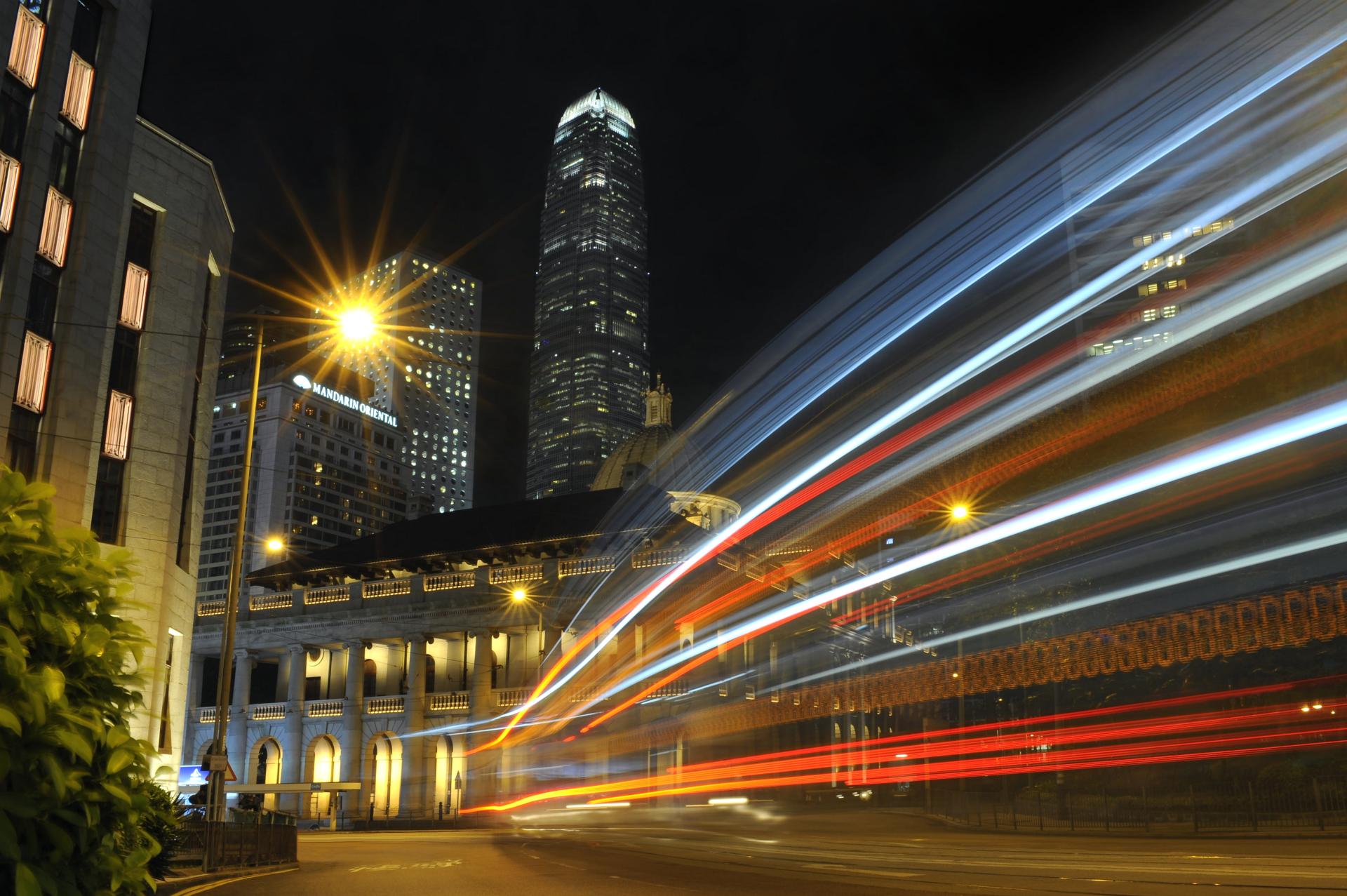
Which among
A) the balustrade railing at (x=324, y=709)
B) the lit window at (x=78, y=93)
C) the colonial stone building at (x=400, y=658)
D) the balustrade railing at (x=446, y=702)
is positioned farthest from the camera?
the balustrade railing at (x=324, y=709)

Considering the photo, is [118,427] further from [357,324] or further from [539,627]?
[539,627]

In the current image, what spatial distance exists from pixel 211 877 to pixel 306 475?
154m

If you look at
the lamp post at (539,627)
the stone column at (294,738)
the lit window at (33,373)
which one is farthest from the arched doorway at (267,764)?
the lit window at (33,373)

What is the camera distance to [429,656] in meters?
83.1

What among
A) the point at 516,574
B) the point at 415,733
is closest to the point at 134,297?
the point at 516,574

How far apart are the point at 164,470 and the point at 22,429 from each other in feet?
21.5

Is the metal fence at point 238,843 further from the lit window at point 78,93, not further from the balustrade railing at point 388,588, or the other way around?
→ the balustrade railing at point 388,588

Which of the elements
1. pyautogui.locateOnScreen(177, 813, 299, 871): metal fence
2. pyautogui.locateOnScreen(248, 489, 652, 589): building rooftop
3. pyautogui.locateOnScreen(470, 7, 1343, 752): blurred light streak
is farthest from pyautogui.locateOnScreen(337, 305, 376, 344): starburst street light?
pyautogui.locateOnScreen(248, 489, 652, 589): building rooftop

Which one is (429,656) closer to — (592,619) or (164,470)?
(592,619)

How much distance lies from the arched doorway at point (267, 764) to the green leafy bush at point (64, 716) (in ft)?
256

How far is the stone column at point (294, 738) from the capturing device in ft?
249

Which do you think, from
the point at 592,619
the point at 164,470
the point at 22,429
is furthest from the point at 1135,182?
the point at 22,429

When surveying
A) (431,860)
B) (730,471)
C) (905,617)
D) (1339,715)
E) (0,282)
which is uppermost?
(730,471)

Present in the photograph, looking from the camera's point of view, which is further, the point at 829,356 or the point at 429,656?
the point at 429,656
